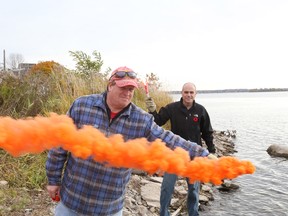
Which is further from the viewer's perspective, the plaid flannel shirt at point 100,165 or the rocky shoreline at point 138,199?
the rocky shoreline at point 138,199

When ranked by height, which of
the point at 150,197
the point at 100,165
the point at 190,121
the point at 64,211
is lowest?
the point at 150,197

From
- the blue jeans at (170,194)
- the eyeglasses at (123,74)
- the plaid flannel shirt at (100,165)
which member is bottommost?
the blue jeans at (170,194)

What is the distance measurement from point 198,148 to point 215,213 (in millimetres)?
6235

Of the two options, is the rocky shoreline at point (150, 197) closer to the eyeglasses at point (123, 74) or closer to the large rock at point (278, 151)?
→ the eyeglasses at point (123, 74)

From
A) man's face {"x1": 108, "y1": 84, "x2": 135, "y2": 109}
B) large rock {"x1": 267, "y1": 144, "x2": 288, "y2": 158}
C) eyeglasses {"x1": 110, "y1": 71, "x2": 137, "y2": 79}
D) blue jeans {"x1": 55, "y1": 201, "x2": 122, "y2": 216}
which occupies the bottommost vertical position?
large rock {"x1": 267, "y1": 144, "x2": 288, "y2": 158}

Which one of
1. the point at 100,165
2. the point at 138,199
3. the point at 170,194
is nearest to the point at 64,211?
the point at 100,165

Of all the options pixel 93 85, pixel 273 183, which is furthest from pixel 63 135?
pixel 273 183

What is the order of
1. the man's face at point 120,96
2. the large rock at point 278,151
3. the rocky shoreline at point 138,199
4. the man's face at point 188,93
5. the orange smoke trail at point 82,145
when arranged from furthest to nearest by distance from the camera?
the large rock at point 278,151 < the man's face at point 188,93 < the rocky shoreline at point 138,199 < the man's face at point 120,96 < the orange smoke trail at point 82,145

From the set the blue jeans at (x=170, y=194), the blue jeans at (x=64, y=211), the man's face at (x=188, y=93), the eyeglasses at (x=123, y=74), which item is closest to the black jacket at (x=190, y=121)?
the man's face at (x=188, y=93)

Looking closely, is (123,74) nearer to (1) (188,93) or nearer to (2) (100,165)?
(2) (100,165)

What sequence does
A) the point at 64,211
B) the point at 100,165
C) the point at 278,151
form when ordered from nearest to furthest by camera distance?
the point at 100,165, the point at 64,211, the point at 278,151

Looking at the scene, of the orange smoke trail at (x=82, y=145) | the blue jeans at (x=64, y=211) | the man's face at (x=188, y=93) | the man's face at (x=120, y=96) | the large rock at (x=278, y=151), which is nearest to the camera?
the orange smoke trail at (x=82, y=145)

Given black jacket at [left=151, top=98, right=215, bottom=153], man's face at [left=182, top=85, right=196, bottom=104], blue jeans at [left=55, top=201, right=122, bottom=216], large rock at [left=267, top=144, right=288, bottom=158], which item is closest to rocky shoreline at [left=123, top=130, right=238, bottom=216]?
black jacket at [left=151, top=98, right=215, bottom=153]

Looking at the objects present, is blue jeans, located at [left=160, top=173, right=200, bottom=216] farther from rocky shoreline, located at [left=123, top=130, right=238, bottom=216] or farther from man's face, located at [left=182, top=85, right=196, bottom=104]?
man's face, located at [left=182, top=85, right=196, bottom=104]
